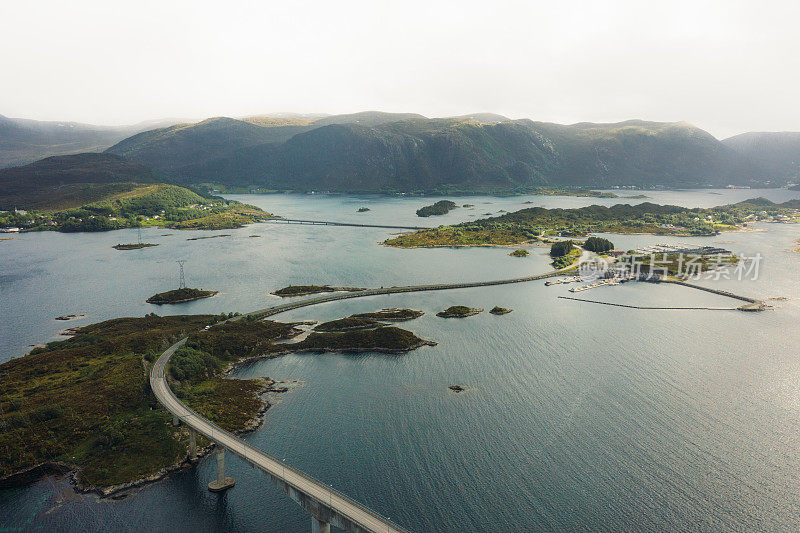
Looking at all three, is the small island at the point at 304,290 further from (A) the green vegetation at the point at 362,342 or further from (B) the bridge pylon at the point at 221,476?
(B) the bridge pylon at the point at 221,476

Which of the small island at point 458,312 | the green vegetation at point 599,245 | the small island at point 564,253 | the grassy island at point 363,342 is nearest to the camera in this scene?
the grassy island at point 363,342

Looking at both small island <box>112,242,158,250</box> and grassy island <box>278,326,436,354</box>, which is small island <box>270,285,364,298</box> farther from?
small island <box>112,242,158,250</box>

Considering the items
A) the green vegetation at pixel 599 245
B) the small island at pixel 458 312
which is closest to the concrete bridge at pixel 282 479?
the small island at pixel 458 312

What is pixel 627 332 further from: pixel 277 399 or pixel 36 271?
pixel 36 271

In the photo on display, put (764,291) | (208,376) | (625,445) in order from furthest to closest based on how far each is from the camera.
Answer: (764,291) → (208,376) → (625,445)

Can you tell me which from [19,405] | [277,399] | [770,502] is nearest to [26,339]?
[19,405]

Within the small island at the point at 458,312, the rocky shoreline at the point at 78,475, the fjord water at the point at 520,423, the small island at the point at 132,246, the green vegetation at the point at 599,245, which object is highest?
the green vegetation at the point at 599,245
